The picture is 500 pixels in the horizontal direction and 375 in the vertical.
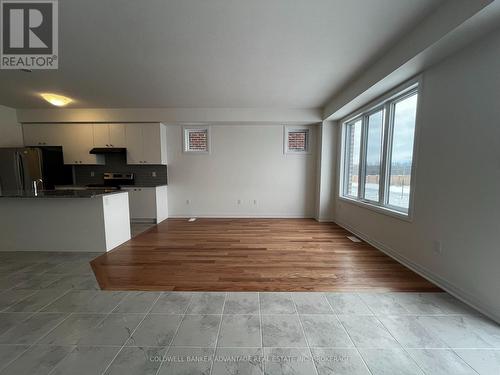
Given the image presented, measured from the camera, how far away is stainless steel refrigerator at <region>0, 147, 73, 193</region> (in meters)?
4.24

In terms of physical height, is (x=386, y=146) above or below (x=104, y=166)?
above

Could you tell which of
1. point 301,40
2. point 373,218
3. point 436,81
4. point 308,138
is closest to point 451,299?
point 373,218

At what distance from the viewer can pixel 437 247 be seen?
7.13 feet

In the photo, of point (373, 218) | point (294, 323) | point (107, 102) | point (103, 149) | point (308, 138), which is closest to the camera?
point (294, 323)

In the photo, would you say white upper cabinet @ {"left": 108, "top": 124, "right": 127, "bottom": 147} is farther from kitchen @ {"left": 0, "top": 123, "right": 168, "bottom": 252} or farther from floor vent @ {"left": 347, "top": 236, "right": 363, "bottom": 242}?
floor vent @ {"left": 347, "top": 236, "right": 363, "bottom": 242}

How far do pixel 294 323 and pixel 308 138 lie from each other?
4.42m

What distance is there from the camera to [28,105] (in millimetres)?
4379

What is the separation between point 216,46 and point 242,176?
10.6 feet

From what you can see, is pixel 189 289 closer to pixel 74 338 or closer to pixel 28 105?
pixel 74 338

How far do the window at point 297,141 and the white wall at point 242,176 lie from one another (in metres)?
0.15

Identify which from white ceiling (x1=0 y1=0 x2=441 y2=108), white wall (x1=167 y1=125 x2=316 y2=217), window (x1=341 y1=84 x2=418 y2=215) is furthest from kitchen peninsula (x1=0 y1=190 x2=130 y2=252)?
window (x1=341 y1=84 x2=418 y2=215)

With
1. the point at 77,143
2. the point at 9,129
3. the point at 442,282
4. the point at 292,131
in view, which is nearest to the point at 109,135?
the point at 77,143

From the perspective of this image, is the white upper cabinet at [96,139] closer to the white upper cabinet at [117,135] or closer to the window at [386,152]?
the white upper cabinet at [117,135]

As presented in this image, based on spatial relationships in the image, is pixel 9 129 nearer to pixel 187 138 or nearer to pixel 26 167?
pixel 26 167
